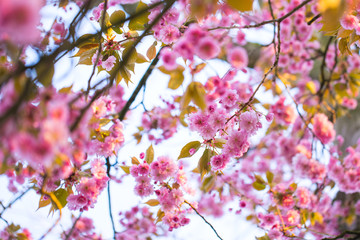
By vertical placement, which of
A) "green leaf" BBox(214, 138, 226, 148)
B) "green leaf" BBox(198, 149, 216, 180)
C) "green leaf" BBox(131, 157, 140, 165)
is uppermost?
"green leaf" BBox(214, 138, 226, 148)

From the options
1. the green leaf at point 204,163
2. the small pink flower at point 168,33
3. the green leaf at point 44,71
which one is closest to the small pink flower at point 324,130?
the green leaf at point 204,163

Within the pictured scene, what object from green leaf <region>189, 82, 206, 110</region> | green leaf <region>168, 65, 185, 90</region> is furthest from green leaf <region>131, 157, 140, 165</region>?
green leaf <region>189, 82, 206, 110</region>

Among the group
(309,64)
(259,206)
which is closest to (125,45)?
(259,206)

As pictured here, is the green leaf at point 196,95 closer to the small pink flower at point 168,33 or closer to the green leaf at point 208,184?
the small pink flower at point 168,33

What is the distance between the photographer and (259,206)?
7.59 ft

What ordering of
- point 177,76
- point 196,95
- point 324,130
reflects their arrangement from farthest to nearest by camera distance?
point 324,130
point 177,76
point 196,95

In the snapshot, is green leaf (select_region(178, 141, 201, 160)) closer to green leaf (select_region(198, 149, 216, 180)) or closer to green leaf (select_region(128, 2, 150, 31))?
green leaf (select_region(198, 149, 216, 180))

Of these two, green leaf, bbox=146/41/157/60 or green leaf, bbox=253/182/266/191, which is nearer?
green leaf, bbox=146/41/157/60

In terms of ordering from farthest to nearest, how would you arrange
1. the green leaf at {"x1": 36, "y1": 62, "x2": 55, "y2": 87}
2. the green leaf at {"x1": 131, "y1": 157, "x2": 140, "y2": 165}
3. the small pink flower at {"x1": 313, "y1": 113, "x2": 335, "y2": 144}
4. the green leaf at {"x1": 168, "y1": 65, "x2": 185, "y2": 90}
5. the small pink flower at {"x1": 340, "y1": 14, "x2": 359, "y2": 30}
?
the small pink flower at {"x1": 313, "y1": 113, "x2": 335, "y2": 144}, the green leaf at {"x1": 131, "y1": 157, "x2": 140, "y2": 165}, the small pink flower at {"x1": 340, "y1": 14, "x2": 359, "y2": 30}, the green leaf at {"x1": 168, "y1": 65, "x2": 185, "y2": 90}, the green leaf at {"x1": 36, "y1": 62, "x2": 55, "y2": 87}

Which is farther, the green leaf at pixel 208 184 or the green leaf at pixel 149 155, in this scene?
the green leaf at pixel 208 184

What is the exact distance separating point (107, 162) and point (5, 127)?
1182 mm

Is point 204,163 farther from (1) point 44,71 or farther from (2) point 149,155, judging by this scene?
(1) point 44,71

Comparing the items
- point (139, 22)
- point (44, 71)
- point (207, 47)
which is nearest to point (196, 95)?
point (207, 47)

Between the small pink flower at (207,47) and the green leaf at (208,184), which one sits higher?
the green leaf at (208,184)
